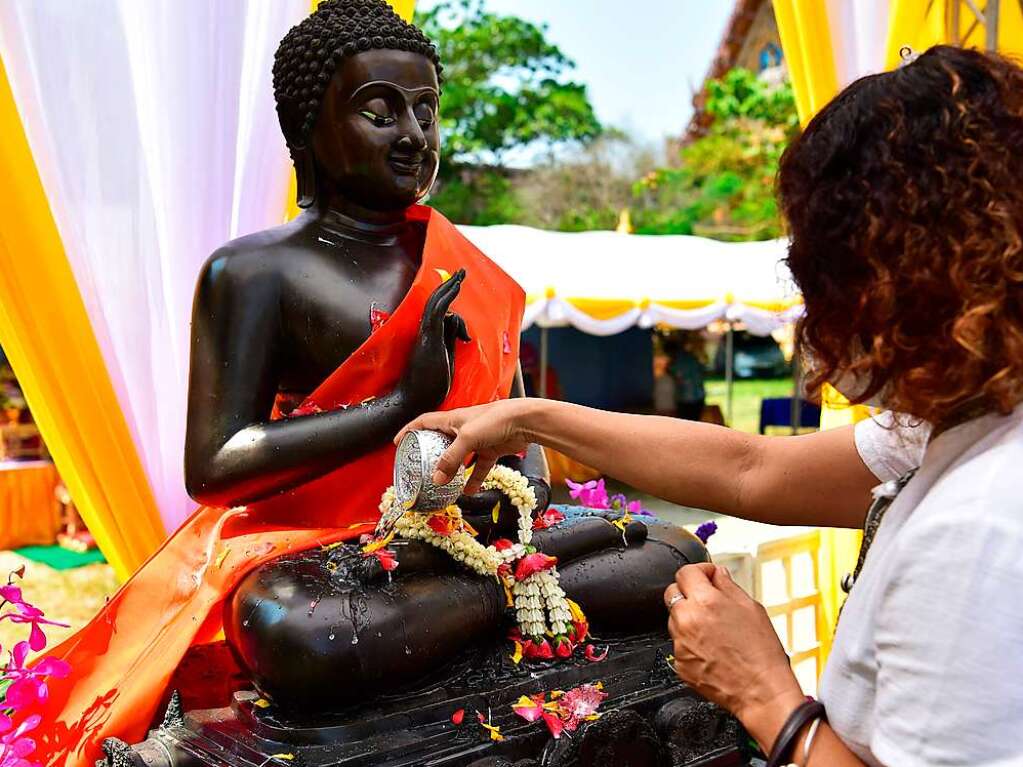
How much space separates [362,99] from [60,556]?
195 inches

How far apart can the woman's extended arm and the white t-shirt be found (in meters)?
0.44

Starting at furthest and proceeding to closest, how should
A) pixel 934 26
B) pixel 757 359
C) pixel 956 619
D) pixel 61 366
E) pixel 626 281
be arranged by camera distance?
pixel 757 359
pixel 626 281
pixel 934 26
pixel 61 366
pixel 956 619

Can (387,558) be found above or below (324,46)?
below

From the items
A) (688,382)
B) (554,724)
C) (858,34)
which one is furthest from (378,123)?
(688,382)

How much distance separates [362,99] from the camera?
1.85m

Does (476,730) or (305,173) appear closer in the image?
(476,730)

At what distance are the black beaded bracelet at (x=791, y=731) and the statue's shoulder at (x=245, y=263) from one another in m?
1.18

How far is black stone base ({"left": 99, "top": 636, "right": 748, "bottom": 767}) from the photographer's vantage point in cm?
144

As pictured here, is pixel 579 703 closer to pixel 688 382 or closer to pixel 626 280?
pixel 626 280

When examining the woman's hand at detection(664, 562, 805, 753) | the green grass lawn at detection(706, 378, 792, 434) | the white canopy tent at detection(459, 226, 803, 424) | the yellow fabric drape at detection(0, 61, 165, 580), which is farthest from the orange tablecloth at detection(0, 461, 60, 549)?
the green grass lawn at detection(706, 378, 792, 434)

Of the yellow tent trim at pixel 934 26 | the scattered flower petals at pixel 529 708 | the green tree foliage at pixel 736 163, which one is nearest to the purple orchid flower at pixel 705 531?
the scattered flower petals at pixel 529 708

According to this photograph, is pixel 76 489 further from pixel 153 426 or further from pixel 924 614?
pixel 924 614

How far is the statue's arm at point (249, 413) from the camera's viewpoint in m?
1.68

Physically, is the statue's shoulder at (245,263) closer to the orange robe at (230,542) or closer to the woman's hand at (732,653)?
the orange robe at (230,542)
